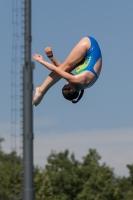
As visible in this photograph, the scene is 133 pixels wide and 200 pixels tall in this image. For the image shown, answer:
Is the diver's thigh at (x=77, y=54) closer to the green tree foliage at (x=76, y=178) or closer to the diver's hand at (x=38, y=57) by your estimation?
the diver's hand at (x=38, y=57)

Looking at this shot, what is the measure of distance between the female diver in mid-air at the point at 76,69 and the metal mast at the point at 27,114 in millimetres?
4824

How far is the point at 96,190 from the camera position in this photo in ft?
228

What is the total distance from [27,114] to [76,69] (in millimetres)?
5675

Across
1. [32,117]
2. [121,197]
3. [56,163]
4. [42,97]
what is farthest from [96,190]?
[42,97]

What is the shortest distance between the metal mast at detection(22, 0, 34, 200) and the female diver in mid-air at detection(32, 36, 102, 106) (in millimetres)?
4824

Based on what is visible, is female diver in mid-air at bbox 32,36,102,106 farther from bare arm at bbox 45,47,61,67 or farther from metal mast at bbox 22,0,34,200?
metal mast at bbox 22,0,34,200

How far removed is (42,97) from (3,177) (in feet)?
171

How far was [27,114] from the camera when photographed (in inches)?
676

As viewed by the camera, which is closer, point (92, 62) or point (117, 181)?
point (92, 62)

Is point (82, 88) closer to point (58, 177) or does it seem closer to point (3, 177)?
point (3, 177)

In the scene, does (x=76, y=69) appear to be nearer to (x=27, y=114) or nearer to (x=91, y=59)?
(x=91, y=59)

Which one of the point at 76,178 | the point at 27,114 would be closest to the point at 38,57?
the point at 27,114

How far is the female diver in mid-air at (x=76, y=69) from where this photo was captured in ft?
37.1

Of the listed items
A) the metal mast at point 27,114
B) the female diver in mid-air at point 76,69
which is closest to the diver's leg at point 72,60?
the female diver in mid-air at point 76,69
